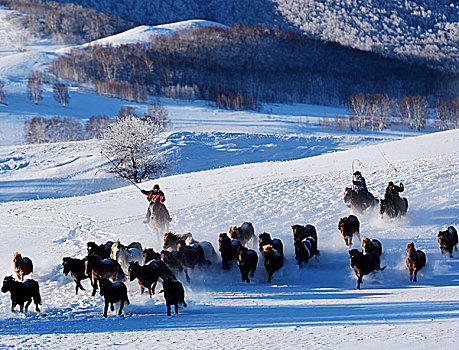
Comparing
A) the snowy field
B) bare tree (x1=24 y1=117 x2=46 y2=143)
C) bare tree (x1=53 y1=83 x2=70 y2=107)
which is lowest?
the snowy field

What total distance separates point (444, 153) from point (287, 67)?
504ft

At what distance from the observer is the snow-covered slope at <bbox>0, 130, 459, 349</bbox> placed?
26.0 feet

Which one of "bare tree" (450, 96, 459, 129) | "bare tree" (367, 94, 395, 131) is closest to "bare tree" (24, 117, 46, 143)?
"bare tree" (367, 94, 395, 131)

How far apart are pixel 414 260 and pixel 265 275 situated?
3909mm

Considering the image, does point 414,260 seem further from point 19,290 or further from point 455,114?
point 455,114

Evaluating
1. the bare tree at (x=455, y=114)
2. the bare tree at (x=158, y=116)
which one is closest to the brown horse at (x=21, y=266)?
the bare tree at (x=158, y=116)

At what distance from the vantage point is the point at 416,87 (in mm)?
170375

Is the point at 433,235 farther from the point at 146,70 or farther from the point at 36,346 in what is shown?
the point at 146,70

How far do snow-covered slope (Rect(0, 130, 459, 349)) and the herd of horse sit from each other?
35cm

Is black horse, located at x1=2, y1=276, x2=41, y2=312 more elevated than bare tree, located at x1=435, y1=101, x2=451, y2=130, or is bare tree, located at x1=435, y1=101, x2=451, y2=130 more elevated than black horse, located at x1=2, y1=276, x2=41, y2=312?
bare tree, located at x1=435, y1=101, x2=451, y2=130

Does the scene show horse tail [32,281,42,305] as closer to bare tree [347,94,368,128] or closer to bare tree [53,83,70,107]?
bare tree [347,94,368,128]

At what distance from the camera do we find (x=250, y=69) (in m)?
167

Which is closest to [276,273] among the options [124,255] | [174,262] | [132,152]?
[174,262]

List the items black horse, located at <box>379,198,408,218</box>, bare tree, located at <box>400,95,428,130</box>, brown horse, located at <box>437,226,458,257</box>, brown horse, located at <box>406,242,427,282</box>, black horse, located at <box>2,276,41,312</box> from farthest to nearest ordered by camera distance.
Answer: bare tree, located at <box>400,95,428,130</box> < black horse, located at <box>379,198,408,218</box> < brown horse, located at <box>437,226,458,257</box> < brown horse, located at <box>406,242,427,282</box> < black horse, located at <box>2,276,41,312</box>
